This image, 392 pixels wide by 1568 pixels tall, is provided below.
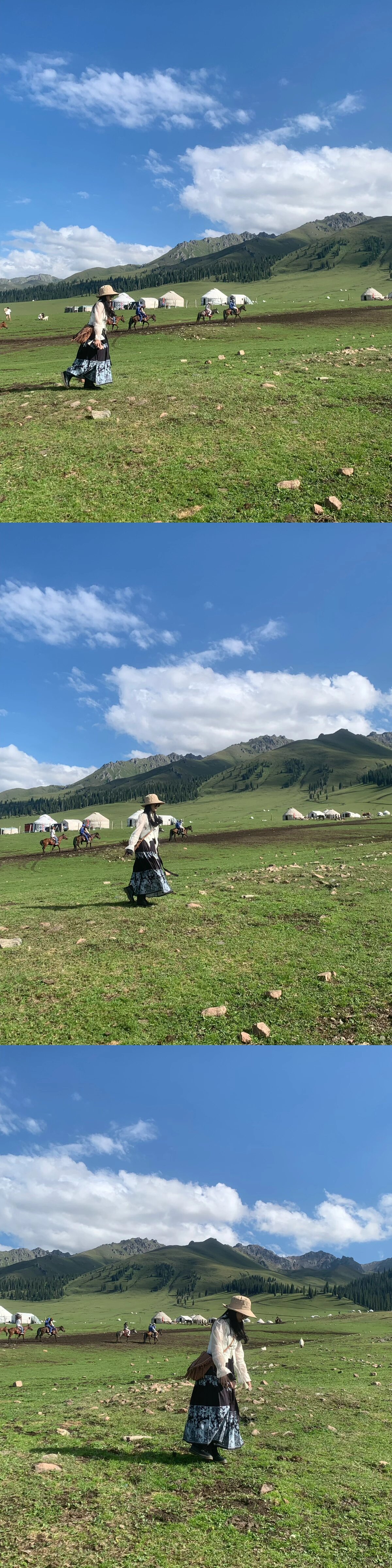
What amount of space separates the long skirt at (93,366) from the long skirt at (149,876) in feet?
36.5

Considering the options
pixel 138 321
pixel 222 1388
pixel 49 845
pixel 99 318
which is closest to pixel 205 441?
pixel 99 318

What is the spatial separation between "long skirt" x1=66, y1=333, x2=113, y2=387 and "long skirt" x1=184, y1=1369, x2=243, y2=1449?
734 inches

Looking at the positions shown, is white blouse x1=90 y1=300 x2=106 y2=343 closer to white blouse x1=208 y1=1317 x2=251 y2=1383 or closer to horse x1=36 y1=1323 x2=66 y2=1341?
white blouse x1=208 y1=1317 x2=251 y2=1383

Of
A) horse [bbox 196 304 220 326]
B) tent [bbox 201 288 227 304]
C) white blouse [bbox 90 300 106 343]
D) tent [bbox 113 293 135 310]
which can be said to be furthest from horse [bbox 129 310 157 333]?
tent [bbox 201 288 227 304]

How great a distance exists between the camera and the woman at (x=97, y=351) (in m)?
18.1

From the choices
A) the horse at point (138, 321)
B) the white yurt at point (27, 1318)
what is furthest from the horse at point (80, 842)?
the white yurt at point (27, 1318)

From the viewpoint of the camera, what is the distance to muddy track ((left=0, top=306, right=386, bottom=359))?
107 ft

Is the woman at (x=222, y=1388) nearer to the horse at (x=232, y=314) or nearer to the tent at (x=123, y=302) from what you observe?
the horse at (x=232, y=314)

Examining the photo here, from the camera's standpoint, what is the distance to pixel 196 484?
17.1 metres

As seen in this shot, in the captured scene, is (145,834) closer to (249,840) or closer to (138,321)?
(249,840)

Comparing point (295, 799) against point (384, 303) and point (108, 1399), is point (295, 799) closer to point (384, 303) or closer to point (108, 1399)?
point (384, 303)

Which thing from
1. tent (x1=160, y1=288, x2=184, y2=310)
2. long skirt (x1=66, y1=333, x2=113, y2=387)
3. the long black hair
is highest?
tent (x1=160, y1=288, x2=184, y2=310)

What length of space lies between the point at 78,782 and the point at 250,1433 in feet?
603

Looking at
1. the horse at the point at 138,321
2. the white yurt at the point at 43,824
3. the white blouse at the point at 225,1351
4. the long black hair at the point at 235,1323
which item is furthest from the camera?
the white yurt at the point at 43,824
